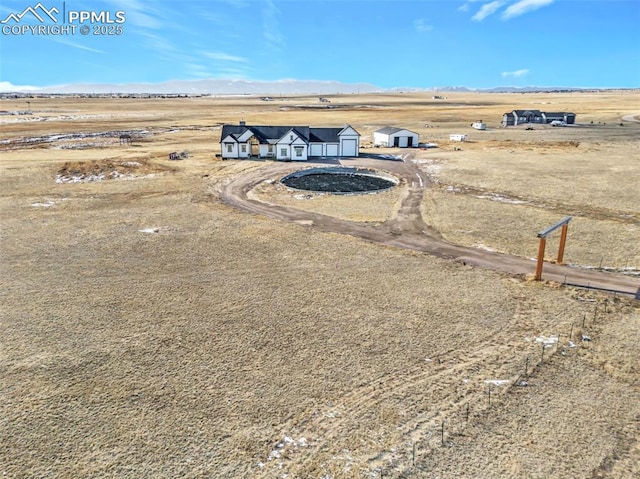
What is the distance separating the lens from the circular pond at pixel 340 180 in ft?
141

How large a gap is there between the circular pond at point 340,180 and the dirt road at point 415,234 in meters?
2.65

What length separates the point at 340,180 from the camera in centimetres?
4731

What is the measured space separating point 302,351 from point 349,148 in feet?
155

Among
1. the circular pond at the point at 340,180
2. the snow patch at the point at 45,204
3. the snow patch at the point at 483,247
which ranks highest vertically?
the circular pond at the point at 340,180

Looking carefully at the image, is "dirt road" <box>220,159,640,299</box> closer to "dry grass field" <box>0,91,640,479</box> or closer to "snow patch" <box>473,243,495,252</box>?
"snow patch" <box>473,243,495,252</box>

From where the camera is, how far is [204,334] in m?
17.1

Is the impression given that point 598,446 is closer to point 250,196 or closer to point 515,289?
point 515,289

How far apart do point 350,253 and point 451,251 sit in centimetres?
600

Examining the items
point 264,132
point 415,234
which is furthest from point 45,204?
point 264,132

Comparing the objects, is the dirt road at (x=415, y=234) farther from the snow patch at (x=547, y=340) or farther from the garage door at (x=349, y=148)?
the garage door at (x=349, y=148)

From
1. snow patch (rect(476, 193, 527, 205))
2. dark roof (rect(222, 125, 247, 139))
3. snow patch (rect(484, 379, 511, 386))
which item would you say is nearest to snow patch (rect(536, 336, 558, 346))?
snow patch (rect(484, 379, 511, 386))

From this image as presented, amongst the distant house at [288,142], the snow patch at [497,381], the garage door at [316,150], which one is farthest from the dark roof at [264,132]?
the snow patch at [497,381]

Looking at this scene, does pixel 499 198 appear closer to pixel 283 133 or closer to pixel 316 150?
pixel 316 150

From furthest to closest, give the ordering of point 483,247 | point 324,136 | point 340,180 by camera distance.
A: point 324,136 < point 340,180 < point 483,247
